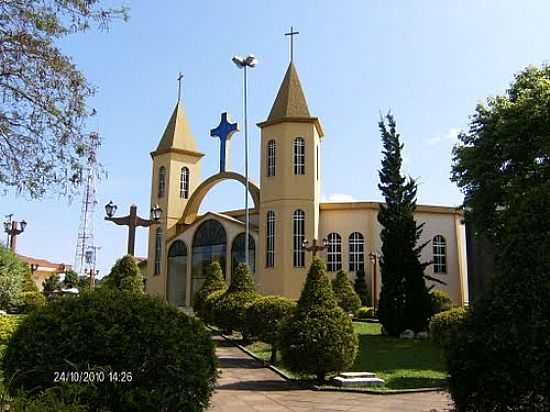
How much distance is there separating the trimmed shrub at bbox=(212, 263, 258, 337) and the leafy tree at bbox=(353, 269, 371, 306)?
13.0 metres

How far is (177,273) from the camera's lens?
117 feet

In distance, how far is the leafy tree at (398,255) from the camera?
68.9 ft

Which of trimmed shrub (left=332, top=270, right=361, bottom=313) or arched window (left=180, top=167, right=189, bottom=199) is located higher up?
arched window (left=180, top=167, right=189, bottom=199)

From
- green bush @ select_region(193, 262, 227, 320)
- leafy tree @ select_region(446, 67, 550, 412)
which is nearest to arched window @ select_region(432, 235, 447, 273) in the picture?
green bush @ select_region(193, 262, 227, 320)

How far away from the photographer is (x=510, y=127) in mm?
15422

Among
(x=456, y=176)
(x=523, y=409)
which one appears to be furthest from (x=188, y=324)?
(x=456, y=176)

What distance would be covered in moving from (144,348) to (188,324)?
61 centimetres

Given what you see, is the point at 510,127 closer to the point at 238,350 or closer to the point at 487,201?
the point at 487,201

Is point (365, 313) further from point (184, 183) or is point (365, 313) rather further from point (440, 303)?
point (184, 183)

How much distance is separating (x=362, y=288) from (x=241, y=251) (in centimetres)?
725

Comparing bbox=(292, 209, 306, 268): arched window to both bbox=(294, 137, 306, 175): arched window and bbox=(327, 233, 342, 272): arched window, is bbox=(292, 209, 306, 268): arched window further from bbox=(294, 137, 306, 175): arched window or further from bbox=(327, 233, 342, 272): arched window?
bbox=(327, 233, 342, 272): arched window

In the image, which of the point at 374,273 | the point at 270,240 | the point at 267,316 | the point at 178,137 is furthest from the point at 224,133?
the point at 267,316

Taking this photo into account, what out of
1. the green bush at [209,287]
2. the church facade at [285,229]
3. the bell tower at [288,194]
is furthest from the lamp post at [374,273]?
the green bush at [209,287]

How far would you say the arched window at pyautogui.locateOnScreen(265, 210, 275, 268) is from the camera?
29795 millimetres
